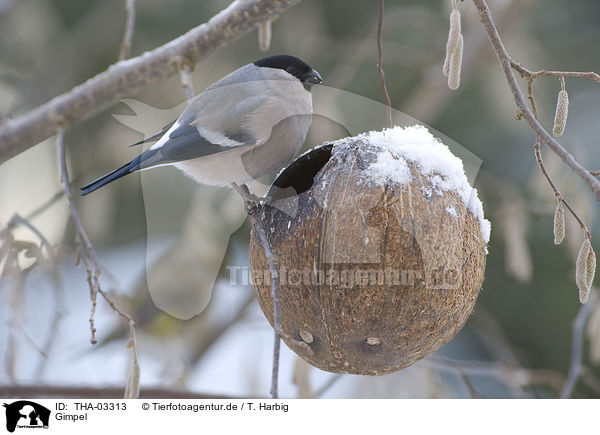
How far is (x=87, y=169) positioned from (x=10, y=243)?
1.07 meters

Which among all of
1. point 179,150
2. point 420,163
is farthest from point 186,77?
point 420,163

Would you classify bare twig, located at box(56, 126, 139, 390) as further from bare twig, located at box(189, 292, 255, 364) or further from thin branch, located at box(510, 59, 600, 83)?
bare twig, located at box(189, 292, 255, 364)

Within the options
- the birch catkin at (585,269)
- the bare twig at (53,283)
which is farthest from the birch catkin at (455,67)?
the bare twig at (53,283)

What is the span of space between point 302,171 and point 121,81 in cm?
45

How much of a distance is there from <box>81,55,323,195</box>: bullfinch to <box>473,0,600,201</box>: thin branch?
45 centimetres

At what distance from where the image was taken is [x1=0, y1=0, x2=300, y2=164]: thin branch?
4.78ft

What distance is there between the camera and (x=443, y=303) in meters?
1.27

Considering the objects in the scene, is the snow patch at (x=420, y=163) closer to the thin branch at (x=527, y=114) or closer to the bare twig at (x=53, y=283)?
the thin branch at (x=527, y=114)

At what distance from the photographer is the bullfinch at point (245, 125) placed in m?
1.44

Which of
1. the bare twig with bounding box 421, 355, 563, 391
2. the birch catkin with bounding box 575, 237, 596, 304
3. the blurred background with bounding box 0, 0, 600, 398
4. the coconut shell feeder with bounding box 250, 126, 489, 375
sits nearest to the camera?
the birch catkin with bounding box 575, 237, 596, 304

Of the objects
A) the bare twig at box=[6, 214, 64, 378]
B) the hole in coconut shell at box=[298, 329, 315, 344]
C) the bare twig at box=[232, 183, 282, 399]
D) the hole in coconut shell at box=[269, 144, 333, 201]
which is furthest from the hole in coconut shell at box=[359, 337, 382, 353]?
the bare twig at box=[6, 214, 64, 378]
